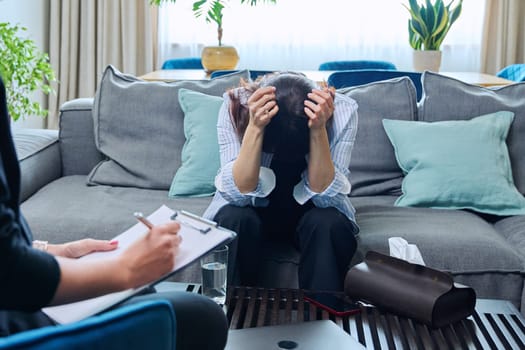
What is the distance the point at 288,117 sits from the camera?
1.83 metres

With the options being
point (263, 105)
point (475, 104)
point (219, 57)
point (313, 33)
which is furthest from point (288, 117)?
point (313, 33)

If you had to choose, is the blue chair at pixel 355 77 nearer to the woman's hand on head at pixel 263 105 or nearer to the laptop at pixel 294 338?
the woman's hand on head at pixel 263 105

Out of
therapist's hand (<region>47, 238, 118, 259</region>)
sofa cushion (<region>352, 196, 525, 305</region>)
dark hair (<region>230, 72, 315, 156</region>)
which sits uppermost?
dark hair (<region>230, 72, 315, 156</region>)

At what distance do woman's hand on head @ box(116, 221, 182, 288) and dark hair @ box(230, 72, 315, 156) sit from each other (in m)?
0.93

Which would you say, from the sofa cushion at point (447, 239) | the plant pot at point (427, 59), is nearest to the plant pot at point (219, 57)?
the plant pot at point (427, 59)

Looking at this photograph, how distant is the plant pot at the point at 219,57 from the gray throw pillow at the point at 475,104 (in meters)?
1.32

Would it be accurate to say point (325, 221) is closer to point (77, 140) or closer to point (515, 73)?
point (77, 140)

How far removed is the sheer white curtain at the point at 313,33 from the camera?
4.69m

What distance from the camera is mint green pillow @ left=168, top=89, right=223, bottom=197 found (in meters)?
2.29

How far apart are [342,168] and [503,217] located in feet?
2.06

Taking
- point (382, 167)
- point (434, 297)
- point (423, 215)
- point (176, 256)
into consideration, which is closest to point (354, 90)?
point (382, 167)

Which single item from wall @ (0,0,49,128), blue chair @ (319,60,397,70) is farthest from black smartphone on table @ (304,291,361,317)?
wall @ (0,0,49,128)

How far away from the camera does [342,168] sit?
6.43 feet

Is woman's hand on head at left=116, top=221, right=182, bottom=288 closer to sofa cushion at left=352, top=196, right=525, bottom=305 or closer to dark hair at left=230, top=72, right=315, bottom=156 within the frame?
dark hair at left=230, top=72, right=315, bottom=156
